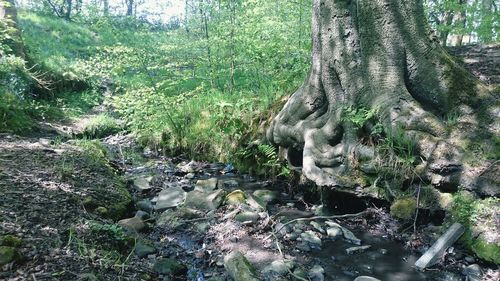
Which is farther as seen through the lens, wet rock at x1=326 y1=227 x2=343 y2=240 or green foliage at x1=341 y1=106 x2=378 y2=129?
green foliage at x1=341 y1=106 x2=378 y2=129

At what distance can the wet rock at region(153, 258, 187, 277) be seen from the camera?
3590mm

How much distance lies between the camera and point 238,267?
12.0ft

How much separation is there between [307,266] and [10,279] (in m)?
2.69

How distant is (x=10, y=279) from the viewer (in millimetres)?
2625

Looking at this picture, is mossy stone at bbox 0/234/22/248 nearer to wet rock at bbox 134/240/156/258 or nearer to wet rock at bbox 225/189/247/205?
wet rock at bbox 134/240/156/258

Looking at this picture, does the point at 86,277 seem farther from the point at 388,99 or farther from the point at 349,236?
the point at 388,99

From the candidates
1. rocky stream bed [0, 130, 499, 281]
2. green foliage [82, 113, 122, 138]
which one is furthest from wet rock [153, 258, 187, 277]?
green foliage [82, 113, 122, 138]

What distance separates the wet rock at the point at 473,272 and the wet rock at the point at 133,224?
3.60 m

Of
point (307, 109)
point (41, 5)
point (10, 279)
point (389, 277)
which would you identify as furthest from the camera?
point (41, 5)

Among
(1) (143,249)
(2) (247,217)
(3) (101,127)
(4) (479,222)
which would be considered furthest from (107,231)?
(3) (101,127)

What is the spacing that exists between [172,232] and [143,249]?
32.2 inches

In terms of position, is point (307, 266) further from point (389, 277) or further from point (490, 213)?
point (490, 213)

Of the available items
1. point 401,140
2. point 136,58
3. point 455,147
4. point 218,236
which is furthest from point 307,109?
point 136,58

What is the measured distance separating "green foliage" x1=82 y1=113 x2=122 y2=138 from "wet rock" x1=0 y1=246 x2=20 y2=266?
8418 millimetres
